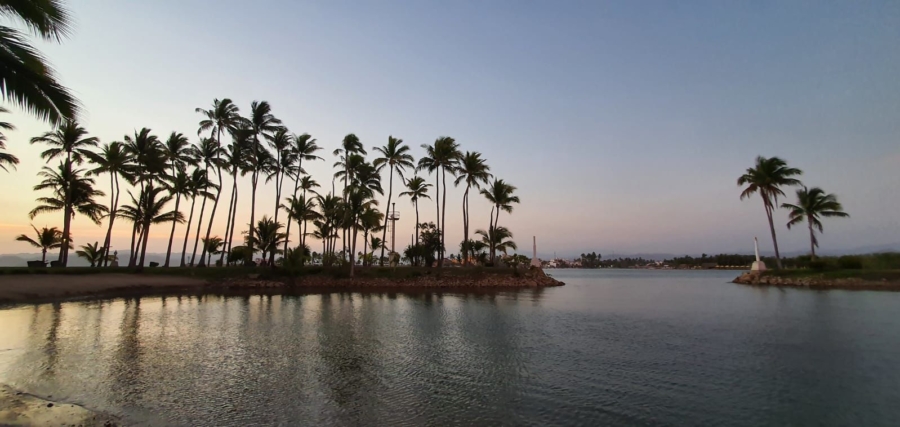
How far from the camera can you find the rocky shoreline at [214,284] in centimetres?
3091

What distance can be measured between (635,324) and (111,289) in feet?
139

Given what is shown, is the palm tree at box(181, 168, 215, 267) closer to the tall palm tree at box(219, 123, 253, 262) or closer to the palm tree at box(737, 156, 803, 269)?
the tall palm tree at box(219, 123, 253, 262)

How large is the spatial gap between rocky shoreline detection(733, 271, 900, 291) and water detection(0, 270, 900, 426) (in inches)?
997

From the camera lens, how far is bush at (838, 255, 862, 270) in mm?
46656

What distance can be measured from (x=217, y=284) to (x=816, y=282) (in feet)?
218

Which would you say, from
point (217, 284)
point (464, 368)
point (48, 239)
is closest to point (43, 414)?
point (464, 368)

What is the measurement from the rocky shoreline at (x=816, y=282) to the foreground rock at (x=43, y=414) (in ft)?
188

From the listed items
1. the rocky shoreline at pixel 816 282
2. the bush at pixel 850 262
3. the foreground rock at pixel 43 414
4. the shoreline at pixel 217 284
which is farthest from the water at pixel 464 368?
the bush at pixel 850 262

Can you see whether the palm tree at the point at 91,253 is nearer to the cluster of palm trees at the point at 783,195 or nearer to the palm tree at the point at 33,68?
the palm tree at the point at 33,68

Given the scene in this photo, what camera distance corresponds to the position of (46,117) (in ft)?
36.8

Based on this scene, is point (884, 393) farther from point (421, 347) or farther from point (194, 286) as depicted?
point (194, 286)

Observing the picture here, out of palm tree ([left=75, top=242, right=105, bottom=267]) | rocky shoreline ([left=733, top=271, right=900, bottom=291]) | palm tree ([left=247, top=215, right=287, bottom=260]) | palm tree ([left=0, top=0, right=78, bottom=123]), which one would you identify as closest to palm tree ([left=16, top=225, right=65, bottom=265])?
palm tree ([left=75, top=242, right=105, bottom=267])

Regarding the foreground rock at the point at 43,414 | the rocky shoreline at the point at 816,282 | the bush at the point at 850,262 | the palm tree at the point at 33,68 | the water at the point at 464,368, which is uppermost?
the palm tree at the point at 33,68

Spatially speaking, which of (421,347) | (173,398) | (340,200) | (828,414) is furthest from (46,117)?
(340,200)
